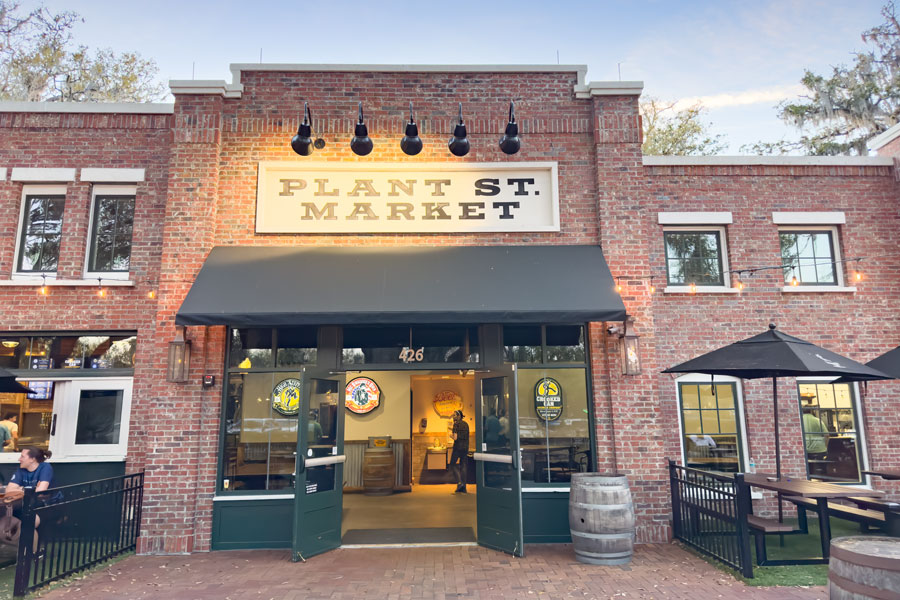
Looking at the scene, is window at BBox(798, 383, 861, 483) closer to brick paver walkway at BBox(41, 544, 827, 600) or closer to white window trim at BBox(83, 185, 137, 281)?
brick paver walkway at BBox(41, 544, 827, 600)

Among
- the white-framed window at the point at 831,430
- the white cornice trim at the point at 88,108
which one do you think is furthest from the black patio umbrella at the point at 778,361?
the white cornice trim at the point at 88,108

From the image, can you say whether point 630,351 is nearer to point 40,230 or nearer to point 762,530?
point 762,530

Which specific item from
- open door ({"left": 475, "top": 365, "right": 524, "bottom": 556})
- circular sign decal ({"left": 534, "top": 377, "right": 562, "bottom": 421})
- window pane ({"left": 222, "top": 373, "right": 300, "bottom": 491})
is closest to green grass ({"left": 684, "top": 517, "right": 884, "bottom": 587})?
open door ({"left": 475, "top": 365, "right": 524, "bottom": 556})

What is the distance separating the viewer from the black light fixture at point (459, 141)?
781 cm

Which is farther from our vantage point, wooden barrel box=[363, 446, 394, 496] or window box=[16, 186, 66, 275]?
wooden barrel box=[363, 446, 394, 496]

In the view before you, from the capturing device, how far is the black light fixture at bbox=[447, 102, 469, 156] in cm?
781

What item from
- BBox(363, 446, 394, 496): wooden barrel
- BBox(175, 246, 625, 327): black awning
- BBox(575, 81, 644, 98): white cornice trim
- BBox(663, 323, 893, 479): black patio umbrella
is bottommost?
BBox(363, 446, 394, 496): wooden barrel

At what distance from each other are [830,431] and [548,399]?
15.9ft

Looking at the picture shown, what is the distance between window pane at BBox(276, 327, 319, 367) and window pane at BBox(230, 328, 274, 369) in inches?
6.0

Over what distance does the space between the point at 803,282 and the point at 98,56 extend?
21.0 metres

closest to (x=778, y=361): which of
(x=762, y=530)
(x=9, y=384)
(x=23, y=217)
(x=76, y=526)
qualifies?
(x=762, y=530)

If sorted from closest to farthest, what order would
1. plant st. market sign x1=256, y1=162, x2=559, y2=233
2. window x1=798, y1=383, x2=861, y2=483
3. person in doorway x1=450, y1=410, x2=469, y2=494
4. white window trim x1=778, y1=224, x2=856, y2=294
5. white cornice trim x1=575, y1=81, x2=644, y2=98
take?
plant st. market sign x1=256, y1=162, x2=559, y2=233 → white cornice trim x1=575, y1=81, x2=644, y2=98 → window x1=798, y1=383, x2=861, y2=483 → white window trim x1=778, y1=224, x2=856, y2=294 → person in doorway x1=450, y1=410, x2=469, y2=494

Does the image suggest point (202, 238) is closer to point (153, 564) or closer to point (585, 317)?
point (153, 564)

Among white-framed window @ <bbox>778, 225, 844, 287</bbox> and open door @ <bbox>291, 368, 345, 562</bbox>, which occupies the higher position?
white-framed window @ <bbox>778, 225, 844, 287</bbox>
